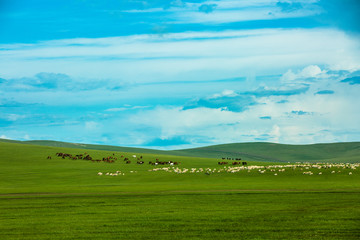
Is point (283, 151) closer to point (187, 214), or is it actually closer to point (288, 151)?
point (288, 151)

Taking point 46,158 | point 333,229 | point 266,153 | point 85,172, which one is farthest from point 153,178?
point 266,153

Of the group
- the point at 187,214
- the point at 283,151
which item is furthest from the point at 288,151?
the point at 187,214

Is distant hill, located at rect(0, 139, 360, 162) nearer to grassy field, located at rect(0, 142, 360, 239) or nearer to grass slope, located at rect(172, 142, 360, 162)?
grass slope, located at rect(172, 142, 360, 162)

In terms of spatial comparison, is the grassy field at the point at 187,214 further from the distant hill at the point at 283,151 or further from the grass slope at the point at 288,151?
the grass slope at the point at 288,151

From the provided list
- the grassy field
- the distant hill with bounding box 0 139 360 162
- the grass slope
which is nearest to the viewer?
the grassy field

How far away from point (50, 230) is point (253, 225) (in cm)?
1061

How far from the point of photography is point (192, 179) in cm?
5375

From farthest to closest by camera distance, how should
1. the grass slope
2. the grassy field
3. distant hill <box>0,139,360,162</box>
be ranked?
the grass slope < distant hill <box>0,139,360,162</box> < the grassy field

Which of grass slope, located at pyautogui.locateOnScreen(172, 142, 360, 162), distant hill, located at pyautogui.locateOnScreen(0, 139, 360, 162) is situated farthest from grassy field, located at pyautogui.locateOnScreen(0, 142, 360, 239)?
grass slope, located at pyautogui.locateOnScreen(172, 142, 360, 162)

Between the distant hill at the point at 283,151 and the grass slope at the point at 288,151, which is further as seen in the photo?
the grass slope at the point at 288,151

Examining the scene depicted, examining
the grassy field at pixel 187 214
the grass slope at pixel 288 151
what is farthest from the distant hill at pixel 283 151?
the grassy field at pixel 187 214

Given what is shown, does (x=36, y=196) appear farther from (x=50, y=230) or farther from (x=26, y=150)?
(x=26, y=150)

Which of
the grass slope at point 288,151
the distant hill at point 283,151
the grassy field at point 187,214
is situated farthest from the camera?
the grass slope at point 288,151

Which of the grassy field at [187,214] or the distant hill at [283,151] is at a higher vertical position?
the distant hill at [283,151]
